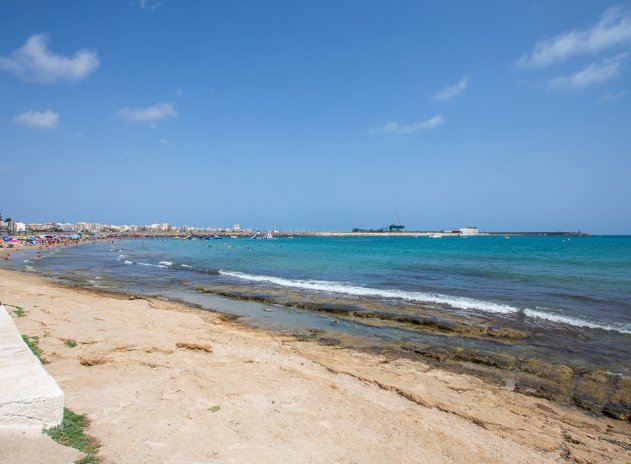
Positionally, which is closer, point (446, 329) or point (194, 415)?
point (194, 415)

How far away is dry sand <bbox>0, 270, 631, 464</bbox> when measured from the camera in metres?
4.68

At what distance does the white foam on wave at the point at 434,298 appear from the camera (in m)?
14.3

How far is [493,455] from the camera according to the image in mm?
5242

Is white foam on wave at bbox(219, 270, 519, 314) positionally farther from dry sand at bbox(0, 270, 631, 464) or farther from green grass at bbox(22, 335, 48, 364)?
green grass at bbox(22, 335, 48, 364)

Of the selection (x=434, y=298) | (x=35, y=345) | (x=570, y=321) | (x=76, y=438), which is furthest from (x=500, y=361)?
(x=35, y=345)

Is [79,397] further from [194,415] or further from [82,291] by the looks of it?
[82,291]

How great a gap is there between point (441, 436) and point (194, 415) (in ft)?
12.6

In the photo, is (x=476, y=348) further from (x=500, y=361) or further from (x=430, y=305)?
(x=430, y=305)

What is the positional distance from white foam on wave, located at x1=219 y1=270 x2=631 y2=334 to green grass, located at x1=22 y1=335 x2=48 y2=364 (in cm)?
1445

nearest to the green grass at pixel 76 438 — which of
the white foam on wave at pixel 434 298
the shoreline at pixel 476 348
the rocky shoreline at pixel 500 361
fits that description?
the shoreline at pixel 476 348

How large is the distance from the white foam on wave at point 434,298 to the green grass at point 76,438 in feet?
50.6

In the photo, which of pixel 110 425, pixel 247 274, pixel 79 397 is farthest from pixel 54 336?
pixel 247 274

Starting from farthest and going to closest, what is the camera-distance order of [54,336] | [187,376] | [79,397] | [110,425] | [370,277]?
[370,277] < [54,336] < [187,376] < [79,397] < [110,425]

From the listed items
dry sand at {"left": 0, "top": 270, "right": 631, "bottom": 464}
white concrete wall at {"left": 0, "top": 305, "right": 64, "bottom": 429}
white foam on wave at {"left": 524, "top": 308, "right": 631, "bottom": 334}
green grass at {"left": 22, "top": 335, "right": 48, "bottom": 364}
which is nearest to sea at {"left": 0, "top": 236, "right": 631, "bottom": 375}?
white foam on wave at {"left": 524, "top": 308, "right": 631, "bottom": 334}
